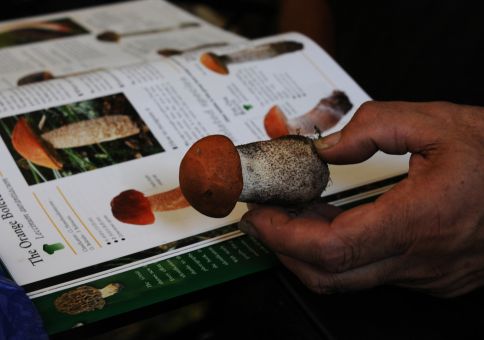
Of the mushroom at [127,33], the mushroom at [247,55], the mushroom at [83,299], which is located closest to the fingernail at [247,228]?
the mushroom at [83,299]

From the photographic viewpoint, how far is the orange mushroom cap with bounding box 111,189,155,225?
24.2 inches

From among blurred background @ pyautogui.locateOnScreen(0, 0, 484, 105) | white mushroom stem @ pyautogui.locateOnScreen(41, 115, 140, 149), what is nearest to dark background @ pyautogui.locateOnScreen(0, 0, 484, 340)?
blurred background @ pyautogui.locateOnScreen(0, 0, 484, 105)

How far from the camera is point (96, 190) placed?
25.1 inches

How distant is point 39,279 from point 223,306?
0.39 meters

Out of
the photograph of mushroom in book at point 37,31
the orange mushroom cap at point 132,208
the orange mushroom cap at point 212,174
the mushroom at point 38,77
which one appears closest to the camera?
the orange mushroom cap at point 212,174

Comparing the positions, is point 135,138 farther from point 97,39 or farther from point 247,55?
point 97,39

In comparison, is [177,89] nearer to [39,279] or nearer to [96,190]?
[96,190]

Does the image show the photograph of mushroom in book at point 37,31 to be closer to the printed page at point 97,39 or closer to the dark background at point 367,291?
the printed page at point 97,39

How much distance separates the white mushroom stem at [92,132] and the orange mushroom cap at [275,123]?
0.51 ft

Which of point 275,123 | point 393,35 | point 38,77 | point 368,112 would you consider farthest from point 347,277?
point 393,35

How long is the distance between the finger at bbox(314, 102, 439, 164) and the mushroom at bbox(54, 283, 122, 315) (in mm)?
230

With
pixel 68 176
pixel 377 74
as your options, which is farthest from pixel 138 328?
pixel 377 74

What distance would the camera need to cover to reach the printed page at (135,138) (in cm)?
59

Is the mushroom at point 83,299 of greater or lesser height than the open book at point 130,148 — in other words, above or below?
below
